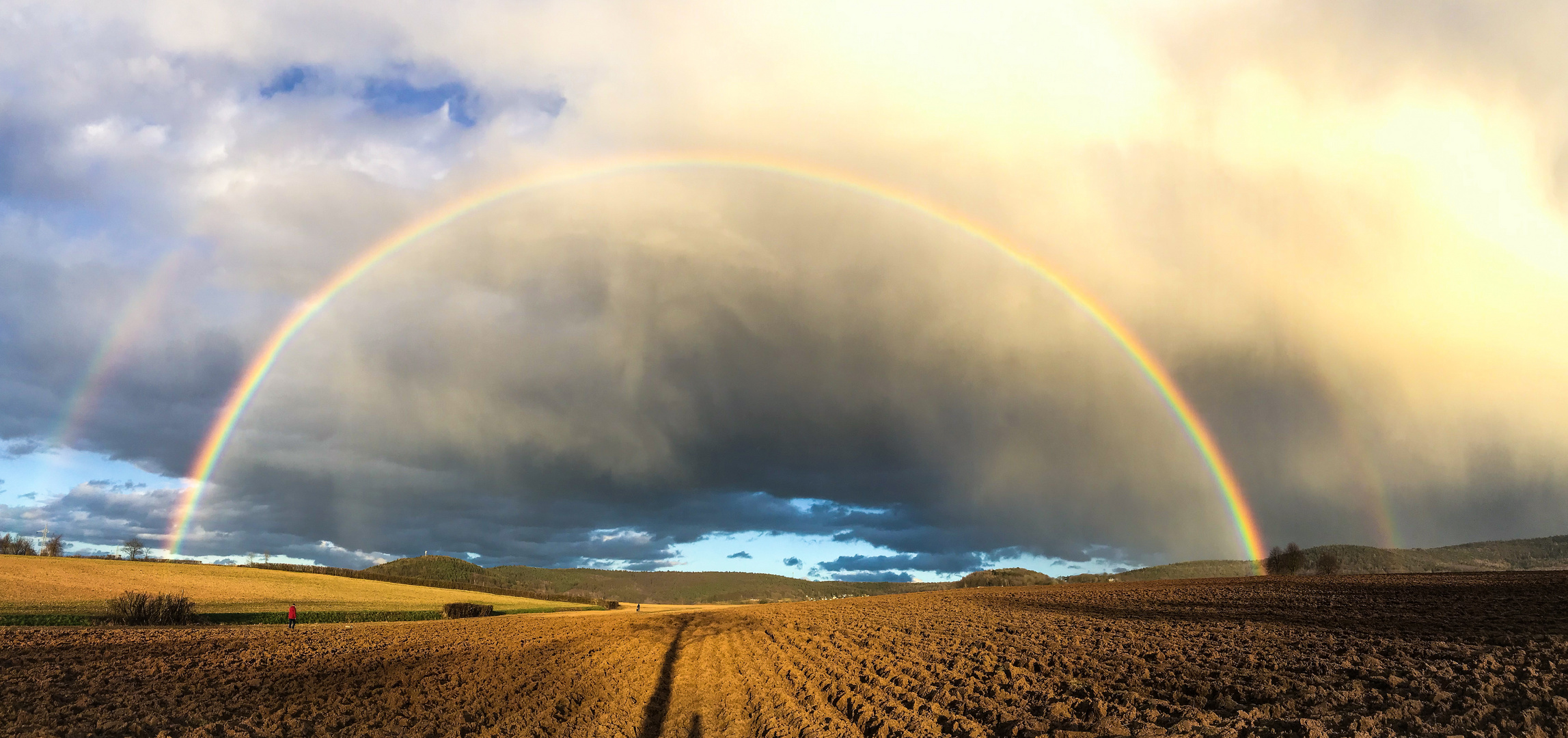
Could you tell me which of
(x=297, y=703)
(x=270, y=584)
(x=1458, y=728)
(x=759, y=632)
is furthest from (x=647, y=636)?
(x=270, y=584)

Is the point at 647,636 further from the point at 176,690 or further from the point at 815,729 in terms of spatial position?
the point at 815,729

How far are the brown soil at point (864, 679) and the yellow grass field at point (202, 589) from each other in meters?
24.5

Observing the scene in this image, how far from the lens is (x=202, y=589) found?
87.9 meters

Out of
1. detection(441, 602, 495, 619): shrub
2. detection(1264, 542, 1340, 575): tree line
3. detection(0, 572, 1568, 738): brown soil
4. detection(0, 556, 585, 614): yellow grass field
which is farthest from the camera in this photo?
detection(1264, 542, 1340, 575): tree line

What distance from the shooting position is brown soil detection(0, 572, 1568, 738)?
19297 mm

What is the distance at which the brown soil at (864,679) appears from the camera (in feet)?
63.3

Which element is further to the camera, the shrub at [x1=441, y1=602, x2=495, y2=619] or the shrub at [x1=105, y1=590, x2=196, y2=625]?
the shrub at [x1=441, y1=602, x2=495, y2=619]

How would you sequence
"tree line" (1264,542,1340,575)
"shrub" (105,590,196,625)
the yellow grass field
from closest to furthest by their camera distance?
"shrub" (105,590,196,625)
the yellow grass field
"tree line" (1264,542,1340,575)

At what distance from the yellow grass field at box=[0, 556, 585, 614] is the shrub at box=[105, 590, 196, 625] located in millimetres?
3317

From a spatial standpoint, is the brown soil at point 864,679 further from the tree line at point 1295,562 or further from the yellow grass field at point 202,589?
the tree line at point 1295,562

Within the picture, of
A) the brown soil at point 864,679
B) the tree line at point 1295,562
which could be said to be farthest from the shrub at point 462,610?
the tree line at point 1295,562

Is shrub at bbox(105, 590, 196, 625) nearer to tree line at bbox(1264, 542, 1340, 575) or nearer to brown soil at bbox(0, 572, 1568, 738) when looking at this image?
brown soil at bbox(0, 572, 1568, 738)

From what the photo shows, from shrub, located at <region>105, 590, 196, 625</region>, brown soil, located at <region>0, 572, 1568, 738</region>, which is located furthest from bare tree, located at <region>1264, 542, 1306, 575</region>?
shrub, located at <region>105, 590, 196, 625</region>

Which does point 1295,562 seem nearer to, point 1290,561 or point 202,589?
point 1290,561
